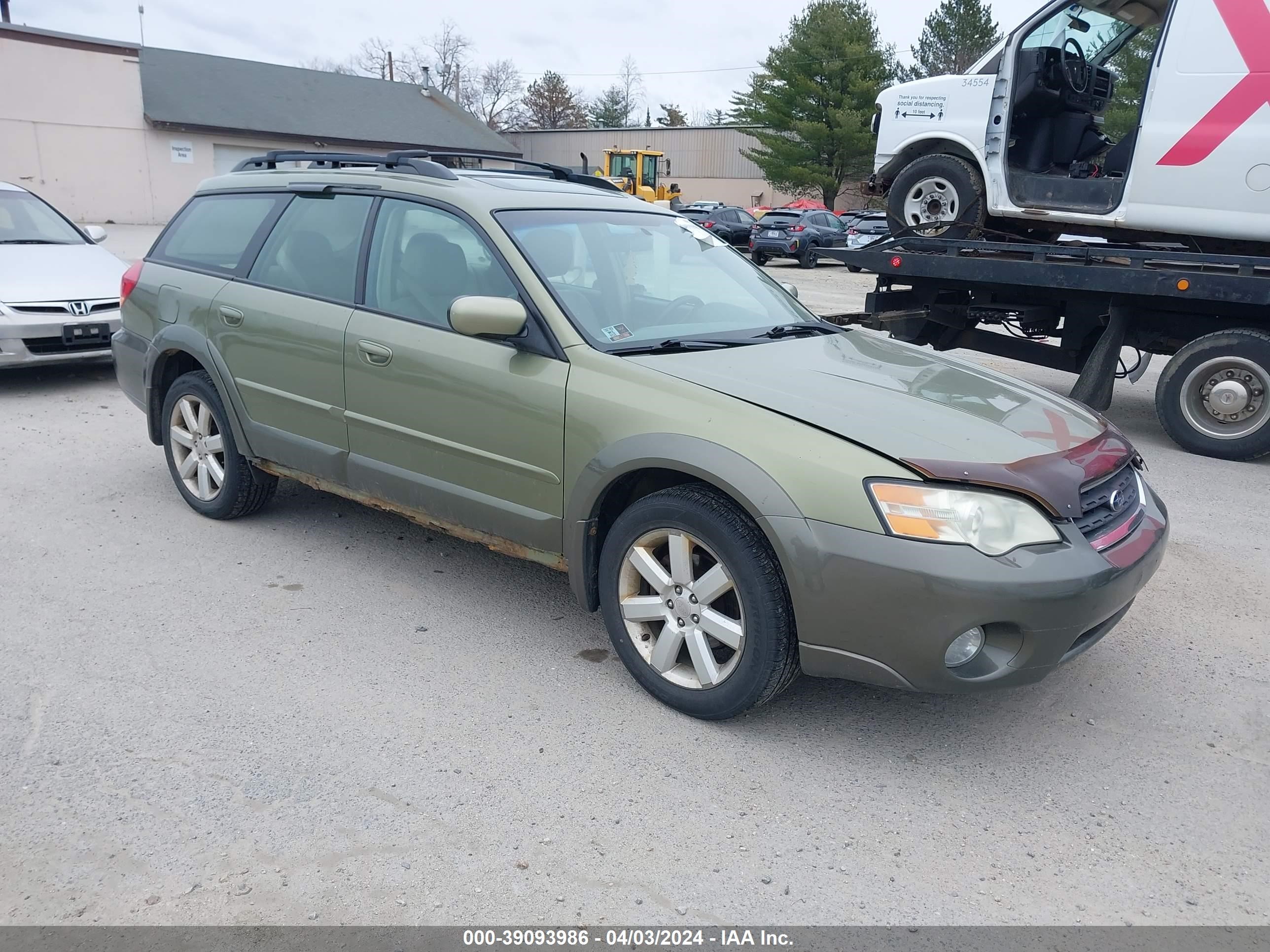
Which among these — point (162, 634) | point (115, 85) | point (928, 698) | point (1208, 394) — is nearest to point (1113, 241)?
point (1208, 394)

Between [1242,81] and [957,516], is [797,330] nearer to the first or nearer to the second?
[957,516]

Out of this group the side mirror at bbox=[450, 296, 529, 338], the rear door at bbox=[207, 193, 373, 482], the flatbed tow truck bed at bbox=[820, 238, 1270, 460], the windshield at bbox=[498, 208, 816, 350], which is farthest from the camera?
the flatbed tow truck bed at bbox=[820, 238, 1270, 460]

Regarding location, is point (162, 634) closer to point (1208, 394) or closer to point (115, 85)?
point (1208, 394)

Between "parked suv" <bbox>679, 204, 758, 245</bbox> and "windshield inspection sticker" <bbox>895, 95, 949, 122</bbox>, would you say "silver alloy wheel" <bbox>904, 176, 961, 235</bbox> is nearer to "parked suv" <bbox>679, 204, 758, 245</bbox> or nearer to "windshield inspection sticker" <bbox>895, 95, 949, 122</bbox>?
"windshield inspection sticker" <bbox>895, 95, 949, 122</bbox>

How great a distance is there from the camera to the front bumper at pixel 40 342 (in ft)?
25.3

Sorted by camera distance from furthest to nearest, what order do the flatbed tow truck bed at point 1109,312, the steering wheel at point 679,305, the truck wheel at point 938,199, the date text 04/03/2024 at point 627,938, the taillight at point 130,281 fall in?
the truck wheel at point 938,199, the flatbed tow truck bed at point 1109,312, the taillight at point 130,281, the steering wheel at point 679,305, the date text 04/03/2024 at point 627,938

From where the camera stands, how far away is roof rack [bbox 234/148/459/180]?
4379 mm

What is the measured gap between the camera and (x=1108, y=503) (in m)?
3.25

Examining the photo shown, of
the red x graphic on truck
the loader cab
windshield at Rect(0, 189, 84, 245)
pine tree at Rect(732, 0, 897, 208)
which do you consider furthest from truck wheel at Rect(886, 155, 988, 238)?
pine tree at Rect(732, 0, 897, 208)

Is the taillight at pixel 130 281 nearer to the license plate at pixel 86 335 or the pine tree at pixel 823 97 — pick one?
the license plate at pixel 86 335

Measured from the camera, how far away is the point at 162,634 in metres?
3.92

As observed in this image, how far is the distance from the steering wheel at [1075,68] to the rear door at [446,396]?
21.7ft

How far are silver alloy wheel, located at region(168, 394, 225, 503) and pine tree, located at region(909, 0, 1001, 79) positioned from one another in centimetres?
5331

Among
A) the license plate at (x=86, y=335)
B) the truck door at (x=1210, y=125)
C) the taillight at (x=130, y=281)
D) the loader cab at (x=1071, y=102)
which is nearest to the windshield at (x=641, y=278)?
the taillight at (x=130, y=281)
